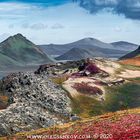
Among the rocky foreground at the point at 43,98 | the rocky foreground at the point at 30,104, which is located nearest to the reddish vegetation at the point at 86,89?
the rocky foreground at the point at 43,98

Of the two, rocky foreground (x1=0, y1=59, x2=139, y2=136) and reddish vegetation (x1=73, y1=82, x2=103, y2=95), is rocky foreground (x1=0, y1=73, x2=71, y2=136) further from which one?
reddish vegetation (x1=73, y1=82, x2=103, y2=95)

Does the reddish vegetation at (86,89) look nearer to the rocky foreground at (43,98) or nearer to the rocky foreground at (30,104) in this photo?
the rocky foreground at (43,98)

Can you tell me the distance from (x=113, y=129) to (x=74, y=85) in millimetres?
100070

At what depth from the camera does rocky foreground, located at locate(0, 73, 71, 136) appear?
3743 inches

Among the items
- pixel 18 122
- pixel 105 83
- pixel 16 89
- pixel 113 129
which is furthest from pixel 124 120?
pixel 105 83

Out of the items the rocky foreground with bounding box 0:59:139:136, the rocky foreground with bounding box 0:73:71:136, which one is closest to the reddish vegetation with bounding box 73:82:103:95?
the rocky foreground with bounding box 0:59:139:136

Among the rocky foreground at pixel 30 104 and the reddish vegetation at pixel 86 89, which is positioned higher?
the rocky foreground at pixel 30 104

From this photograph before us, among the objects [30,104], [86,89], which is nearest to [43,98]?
[30,104]

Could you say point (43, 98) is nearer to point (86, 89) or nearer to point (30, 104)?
point (30, 104)

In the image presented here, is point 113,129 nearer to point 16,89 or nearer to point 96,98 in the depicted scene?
point 16,89

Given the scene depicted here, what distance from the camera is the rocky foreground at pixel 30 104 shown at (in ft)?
312

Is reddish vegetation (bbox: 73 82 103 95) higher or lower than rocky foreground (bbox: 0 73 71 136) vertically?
lower

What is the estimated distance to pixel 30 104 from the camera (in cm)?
11406

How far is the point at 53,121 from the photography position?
105312 mm
